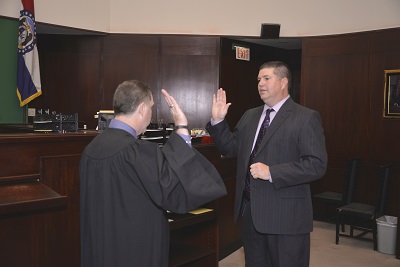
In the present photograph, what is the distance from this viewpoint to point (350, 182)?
19.1ft

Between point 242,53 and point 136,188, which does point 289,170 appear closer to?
point 136,188

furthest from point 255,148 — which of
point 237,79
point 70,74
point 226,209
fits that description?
point 70,74

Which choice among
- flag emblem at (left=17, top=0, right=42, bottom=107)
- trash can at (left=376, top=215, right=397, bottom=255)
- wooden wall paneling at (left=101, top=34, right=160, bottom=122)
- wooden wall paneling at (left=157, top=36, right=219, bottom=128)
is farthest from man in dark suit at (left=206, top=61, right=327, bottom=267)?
wooden wall paneling at (left=101, top=34, right=160, bottom=122)

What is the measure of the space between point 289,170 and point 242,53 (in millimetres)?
5422

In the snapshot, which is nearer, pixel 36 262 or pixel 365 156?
pixel 36 262

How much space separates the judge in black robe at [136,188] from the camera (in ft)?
5.99

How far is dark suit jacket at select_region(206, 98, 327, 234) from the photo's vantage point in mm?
2545

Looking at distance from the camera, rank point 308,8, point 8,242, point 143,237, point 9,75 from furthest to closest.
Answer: point 308,8 < point 9,75 < point 8,242 < point 143,237

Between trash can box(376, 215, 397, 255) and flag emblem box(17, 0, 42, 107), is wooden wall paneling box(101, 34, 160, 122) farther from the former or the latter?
trash can box(376, 215, 397, 255)

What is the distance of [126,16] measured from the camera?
7016mm

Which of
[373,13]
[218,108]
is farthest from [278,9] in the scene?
[218,108]

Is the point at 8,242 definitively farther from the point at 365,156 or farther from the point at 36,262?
the point at 365,156

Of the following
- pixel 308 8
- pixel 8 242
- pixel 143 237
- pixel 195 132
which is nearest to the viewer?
pixel 143 237

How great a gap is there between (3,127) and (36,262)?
2064 mm
